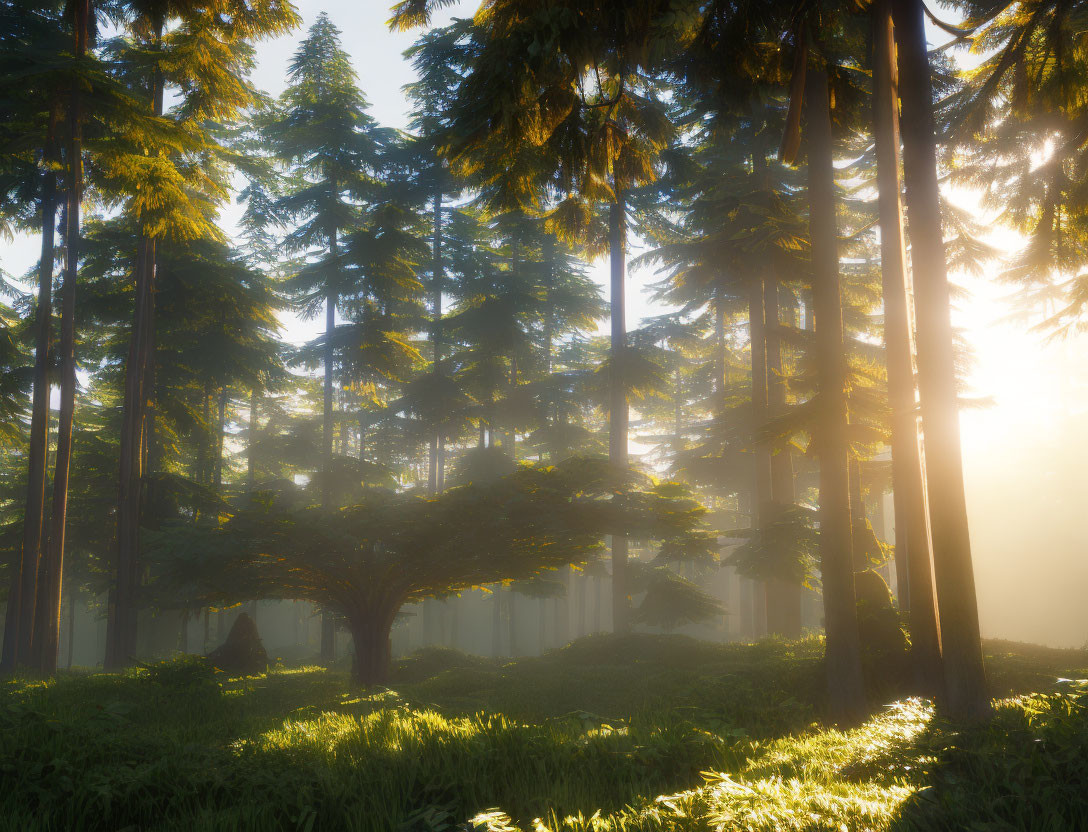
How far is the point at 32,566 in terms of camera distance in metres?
16.0

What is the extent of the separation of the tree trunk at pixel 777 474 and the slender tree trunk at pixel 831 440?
7631mm

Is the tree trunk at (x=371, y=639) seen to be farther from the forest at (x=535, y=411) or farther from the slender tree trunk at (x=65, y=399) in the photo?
the slender tree trunk at (x=65, y=399)

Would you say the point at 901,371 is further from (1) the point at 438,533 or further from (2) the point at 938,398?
(1) the point at 438,533

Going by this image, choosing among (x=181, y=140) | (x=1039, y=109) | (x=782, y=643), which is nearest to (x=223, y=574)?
(x=181, y=140)

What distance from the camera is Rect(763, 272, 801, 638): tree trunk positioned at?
64.3 feet

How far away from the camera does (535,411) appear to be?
91.7 ft

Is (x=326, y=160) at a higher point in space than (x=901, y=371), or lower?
higher

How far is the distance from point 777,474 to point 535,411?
11.3 meters

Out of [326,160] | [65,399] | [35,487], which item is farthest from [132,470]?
[326,160]

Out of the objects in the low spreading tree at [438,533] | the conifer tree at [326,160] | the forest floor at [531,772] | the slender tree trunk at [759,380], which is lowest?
the forest floor at [531,772]

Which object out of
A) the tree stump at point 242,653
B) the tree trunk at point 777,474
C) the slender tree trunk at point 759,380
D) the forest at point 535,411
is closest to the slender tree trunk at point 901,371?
the forest at point 535,411

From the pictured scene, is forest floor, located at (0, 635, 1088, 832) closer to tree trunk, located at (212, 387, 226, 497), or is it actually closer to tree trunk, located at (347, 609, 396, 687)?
tree trunk, located at (347, 609, 396, 687)

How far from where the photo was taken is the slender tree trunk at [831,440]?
10414 mm

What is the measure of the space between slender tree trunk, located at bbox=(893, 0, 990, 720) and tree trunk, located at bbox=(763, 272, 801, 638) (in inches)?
372
